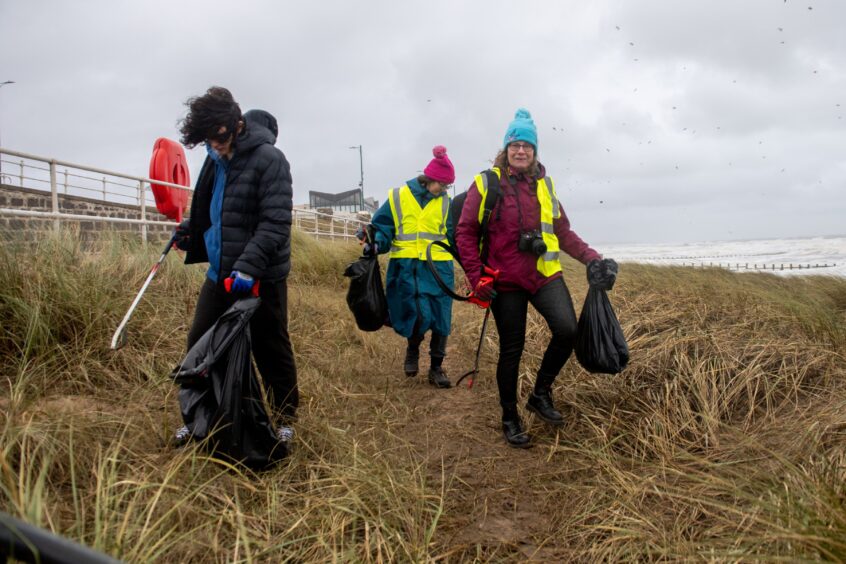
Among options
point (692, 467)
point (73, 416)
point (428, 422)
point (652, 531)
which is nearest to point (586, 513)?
point (652, 531)

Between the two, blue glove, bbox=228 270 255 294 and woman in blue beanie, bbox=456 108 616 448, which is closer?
blue glove, bbox=228 270 255 294

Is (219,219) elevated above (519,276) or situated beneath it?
elevated above

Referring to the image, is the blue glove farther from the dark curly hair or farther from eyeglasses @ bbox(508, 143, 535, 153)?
eyeglasses @ bbox(508, 143, 535, 153)

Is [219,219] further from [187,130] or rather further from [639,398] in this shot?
[639,398]

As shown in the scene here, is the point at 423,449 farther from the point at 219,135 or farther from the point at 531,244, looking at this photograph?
the point at 219,135

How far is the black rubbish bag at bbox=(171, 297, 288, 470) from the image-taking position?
90.7 inches

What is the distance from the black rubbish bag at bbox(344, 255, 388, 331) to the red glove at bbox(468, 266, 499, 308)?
1.33 m

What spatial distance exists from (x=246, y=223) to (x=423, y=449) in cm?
151

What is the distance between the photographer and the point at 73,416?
88.9 inches

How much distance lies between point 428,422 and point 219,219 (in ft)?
5.83

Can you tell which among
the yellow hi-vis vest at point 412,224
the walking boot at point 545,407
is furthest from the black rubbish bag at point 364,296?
the walking boot at point 545,407

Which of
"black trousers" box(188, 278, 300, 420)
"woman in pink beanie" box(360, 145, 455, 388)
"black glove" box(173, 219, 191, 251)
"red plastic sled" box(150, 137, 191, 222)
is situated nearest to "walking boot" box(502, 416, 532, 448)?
"black trousers" box(188, 278, 300, 420)

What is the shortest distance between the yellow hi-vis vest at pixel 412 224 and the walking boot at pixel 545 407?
5.46ft

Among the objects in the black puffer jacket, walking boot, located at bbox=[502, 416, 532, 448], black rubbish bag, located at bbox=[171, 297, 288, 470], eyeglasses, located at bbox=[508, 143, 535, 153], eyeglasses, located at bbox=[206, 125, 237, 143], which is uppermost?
eyeglasses, located at bbox=[508, 143, 535, 153]
